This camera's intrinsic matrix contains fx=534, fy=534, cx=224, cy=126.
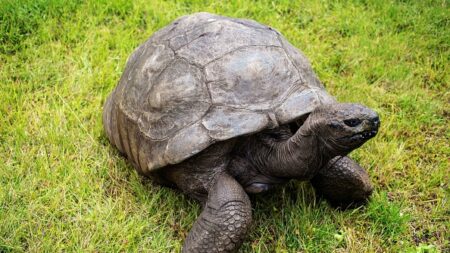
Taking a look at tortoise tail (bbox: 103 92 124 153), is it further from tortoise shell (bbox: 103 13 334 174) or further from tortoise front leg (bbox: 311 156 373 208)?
tortoise front leg (bbox: 311 156 373 208)

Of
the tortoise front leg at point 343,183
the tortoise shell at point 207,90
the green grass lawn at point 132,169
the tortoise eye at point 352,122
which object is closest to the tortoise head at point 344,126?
the tortoise eye at point 352,122

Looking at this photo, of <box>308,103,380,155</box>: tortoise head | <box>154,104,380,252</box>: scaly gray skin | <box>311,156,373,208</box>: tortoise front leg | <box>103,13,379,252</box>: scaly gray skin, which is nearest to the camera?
<box>308,103,380,155</box>: tortoise head

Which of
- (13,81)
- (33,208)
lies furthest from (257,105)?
(13,81)

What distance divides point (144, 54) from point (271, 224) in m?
1.57

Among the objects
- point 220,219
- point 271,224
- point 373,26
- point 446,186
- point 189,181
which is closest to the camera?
point 220,219

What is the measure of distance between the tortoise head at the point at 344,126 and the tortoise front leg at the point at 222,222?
704mm

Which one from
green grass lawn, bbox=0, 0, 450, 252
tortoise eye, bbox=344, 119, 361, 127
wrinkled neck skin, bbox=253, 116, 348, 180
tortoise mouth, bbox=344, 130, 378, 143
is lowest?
green grass lawn, bbox=0, 0, 450, 252

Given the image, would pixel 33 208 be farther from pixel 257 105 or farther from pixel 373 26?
pixel 373 26

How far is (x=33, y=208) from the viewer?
12.4 ft

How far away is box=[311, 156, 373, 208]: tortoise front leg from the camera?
368 centimetres

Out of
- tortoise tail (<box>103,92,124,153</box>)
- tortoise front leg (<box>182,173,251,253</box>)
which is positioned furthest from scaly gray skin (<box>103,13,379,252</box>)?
tortoise tail (<box>103,92,124,153</box>)

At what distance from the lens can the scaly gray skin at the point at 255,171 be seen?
3.03 meters

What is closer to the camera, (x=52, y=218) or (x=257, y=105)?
(x=257, y=105)

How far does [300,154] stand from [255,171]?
18.7 inches
